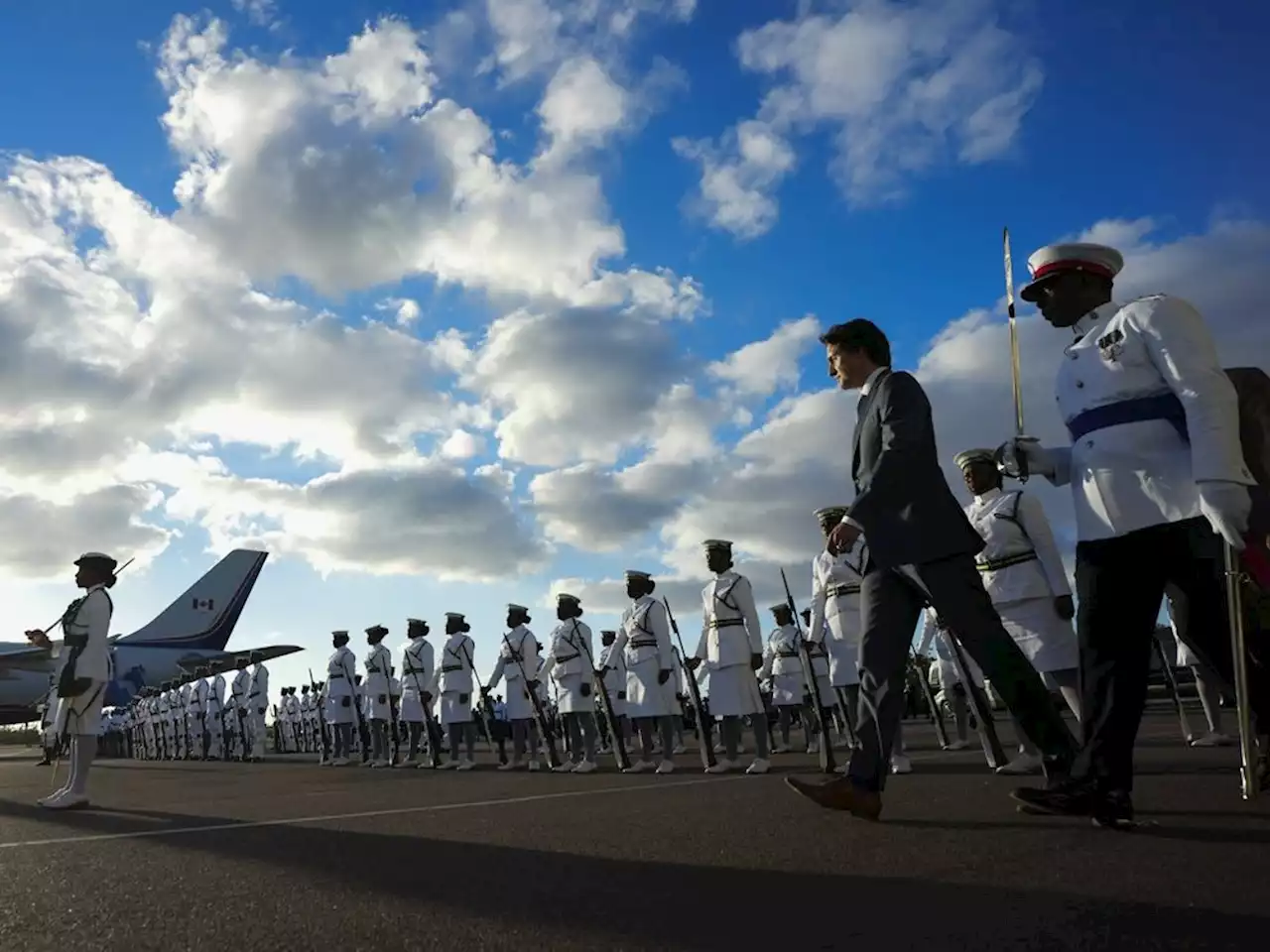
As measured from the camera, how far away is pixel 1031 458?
3.92m

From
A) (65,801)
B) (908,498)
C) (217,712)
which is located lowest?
(217,712)

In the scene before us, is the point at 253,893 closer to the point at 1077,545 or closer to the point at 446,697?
the point at 1077,545

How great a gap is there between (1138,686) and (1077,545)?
0.54 metres

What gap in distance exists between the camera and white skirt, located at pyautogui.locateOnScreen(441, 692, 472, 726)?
45.5 ft

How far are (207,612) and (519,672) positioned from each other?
36603mm

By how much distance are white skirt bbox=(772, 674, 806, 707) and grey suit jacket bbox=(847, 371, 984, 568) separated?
36.5 ft

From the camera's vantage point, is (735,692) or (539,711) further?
(539,711)

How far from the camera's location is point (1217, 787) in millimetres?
4848

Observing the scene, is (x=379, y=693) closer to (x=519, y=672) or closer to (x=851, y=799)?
(x=519, y=672)

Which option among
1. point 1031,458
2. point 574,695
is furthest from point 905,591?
point 574,695

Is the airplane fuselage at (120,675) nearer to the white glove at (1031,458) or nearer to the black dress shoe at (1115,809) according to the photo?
the white glove at (1031,458)

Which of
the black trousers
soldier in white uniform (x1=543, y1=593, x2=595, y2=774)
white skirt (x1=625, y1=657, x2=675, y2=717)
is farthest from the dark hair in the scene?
soldier in white uniform (x1=543, y1=593, x2=595, y2=774)

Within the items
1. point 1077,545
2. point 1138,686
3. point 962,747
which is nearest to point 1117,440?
point 1077,545

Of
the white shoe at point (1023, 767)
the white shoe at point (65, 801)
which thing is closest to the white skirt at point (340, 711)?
the white shoe at point (65, 801)
